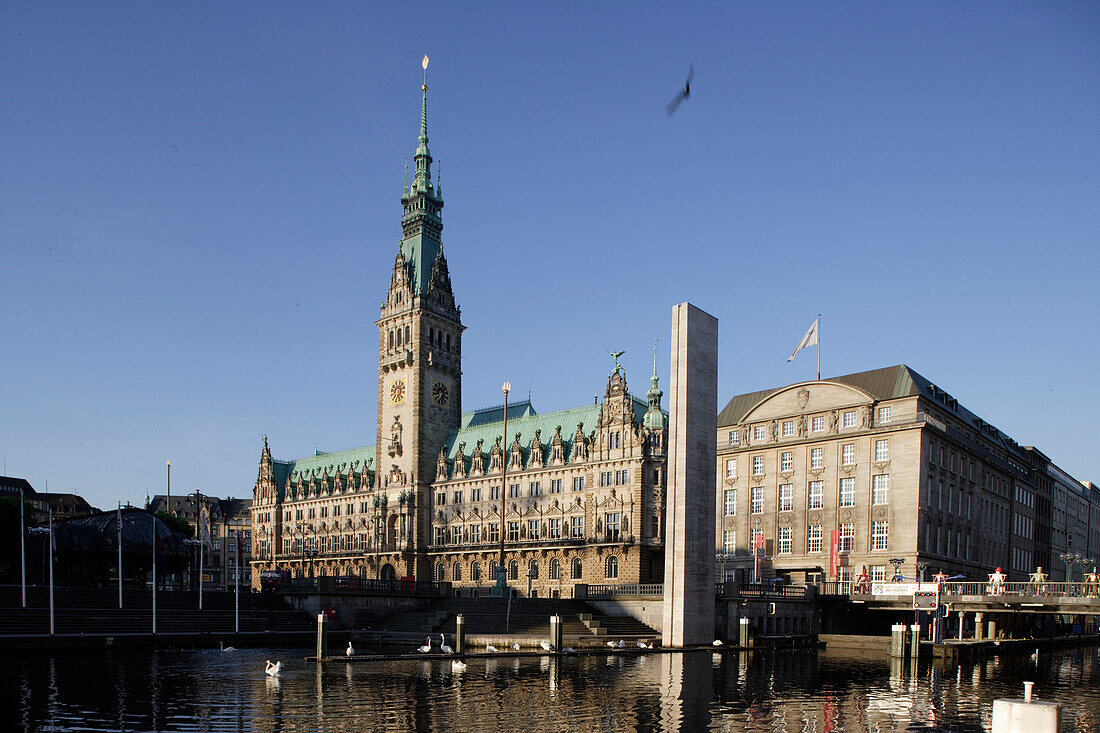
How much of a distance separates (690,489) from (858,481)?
37.8 metres

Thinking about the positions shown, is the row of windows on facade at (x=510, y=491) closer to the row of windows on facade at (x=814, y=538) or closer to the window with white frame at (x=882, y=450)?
the row of windows on facade at (x=814, y=538)

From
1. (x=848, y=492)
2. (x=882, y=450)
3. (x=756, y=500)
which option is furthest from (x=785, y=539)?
(x=882, y=450)

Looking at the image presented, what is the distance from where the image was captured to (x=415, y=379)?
136m

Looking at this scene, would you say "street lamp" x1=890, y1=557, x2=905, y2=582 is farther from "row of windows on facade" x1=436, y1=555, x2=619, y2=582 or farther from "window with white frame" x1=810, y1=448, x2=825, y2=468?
"row of windows on facade" x1=436, y1=555, x2=619, y2=582

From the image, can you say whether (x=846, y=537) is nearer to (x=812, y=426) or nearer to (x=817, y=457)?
(x=817, y=457)

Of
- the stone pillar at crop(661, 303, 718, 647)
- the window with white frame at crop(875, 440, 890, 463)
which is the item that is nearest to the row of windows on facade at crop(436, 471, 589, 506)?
the window with white frame at crop(875, 440, 890, 463)

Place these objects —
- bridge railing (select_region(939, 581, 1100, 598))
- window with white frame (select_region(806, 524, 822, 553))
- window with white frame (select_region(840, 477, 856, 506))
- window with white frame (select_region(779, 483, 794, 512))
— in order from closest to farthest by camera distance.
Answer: bridge railing (select_region(939, 581, 1100, 598)), window with white frame (select_region(840, 477, 856, 506)), window with white frame (select_region(806, 524, 822, 553)), window with white frame (select_region(779, 483, 794, 512))

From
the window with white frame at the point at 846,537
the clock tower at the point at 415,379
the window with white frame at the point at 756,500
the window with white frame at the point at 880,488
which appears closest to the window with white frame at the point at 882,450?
the window with white frame at the point at 880,488

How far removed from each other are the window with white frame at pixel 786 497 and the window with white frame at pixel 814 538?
3263 millimetres

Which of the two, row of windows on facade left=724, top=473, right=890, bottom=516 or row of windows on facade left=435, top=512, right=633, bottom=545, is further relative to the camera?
row of windows on facade left=435, top=512, right=633, bottom=545

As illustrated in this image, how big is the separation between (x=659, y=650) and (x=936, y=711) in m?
23.7

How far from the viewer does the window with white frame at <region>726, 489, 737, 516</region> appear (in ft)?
350

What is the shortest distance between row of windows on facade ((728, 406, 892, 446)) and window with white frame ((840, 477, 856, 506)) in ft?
18.1

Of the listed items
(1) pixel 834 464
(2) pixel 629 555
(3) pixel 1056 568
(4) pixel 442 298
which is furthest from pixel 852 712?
(3) pixel 1056 568
